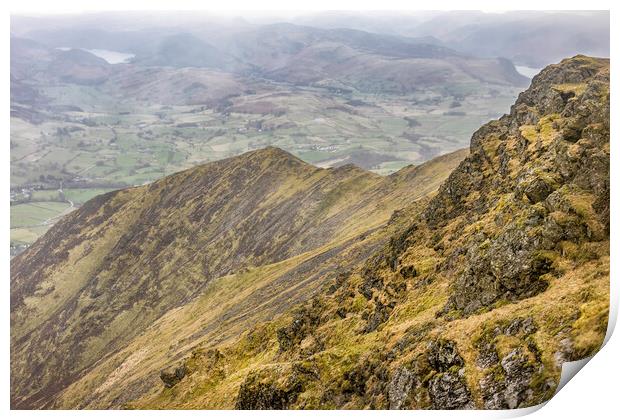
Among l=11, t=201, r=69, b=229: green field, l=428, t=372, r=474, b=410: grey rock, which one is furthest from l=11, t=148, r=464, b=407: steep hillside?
l=428, t=372, r=474, b=410: grey rock

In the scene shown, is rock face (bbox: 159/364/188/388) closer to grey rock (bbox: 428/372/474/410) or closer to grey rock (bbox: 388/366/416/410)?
grey rock (bbox: 388/366/416/410)

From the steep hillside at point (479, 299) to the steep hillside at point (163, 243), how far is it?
1462 inches

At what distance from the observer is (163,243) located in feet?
401

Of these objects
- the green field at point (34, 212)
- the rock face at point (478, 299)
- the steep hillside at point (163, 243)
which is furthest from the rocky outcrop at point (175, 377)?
the green field at point (34, 212)

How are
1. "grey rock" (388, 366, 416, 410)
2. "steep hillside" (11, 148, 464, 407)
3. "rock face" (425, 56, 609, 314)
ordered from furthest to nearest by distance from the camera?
1. "steep hillside" (11, 148, 464, 407)
2. "rock face" (425, 56, 609, 314)
3. "grey rock" (388, 366, 416, 410)

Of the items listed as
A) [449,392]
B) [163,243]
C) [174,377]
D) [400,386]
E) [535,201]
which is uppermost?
[535,201]

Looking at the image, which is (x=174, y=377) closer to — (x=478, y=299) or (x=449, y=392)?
(x=478, y=299)

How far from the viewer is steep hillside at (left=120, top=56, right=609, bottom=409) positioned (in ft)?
65.0

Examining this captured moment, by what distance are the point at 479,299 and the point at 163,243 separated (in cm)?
10561

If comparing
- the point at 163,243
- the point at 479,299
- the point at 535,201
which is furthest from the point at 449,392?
the point at 163,243

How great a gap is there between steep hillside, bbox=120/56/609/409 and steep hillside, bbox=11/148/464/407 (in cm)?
3713
